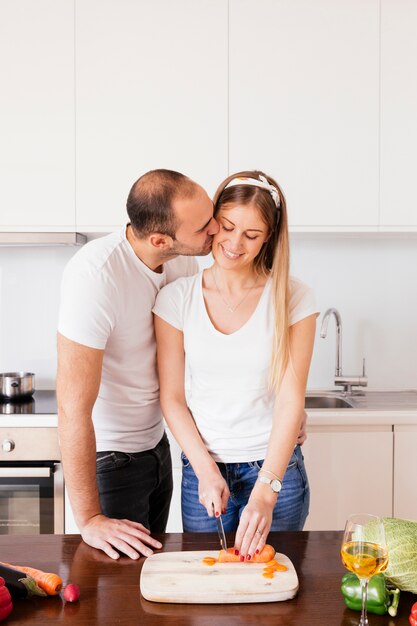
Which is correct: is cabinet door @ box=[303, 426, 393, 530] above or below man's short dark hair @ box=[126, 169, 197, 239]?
below

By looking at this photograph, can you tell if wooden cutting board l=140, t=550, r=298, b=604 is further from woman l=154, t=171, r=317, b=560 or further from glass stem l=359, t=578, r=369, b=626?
woman l=154, t=171, r=317, b=560

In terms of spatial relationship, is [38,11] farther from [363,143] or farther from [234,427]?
[234,427]

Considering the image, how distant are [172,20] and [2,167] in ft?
3.09

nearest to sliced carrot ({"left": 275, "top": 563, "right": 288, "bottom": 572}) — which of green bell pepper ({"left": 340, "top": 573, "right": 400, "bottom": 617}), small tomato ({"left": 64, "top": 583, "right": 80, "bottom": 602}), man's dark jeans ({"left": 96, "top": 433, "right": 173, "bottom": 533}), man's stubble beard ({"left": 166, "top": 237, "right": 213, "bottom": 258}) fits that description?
green bell pepper ({"left": 340, "top": 573, "right": 400, "bottom": 617})

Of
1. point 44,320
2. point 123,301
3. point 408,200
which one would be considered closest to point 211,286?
point 123,301

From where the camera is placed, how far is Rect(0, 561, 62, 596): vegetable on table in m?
1.13

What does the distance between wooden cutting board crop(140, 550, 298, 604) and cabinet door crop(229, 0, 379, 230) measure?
1.85 meters

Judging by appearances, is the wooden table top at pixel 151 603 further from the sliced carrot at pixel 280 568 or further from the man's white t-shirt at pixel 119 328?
the man's white t-shirt at pixel 119 328

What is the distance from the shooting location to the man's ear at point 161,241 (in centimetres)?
168

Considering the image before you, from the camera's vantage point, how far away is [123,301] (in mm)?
1689

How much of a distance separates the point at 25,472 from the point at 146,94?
5.31ft

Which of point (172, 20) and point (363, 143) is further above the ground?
point (172, 20)

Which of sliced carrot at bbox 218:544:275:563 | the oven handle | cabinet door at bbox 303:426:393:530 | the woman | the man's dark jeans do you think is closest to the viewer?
sliced carrot at bbox 218:544:275:563

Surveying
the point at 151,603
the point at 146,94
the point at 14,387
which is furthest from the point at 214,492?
the point at 146,94
